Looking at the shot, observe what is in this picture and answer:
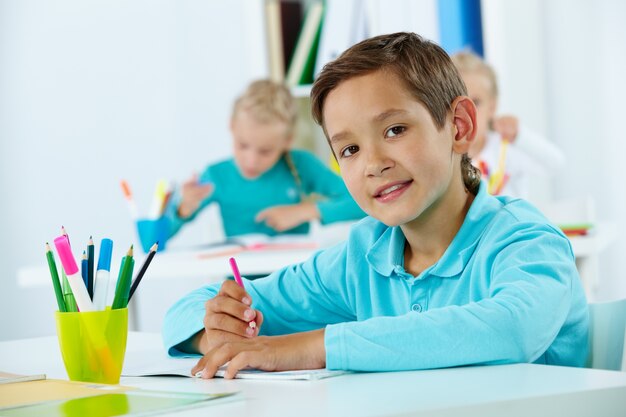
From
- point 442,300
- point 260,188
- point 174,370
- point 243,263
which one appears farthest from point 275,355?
point 260,188

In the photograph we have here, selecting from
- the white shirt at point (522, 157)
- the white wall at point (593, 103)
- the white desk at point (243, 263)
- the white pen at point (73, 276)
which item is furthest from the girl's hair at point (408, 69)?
the white wall at point (593, 103)

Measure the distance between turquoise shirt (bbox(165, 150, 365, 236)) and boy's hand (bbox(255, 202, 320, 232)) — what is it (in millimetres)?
310

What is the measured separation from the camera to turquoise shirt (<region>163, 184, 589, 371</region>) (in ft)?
2.77

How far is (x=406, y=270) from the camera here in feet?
3.93

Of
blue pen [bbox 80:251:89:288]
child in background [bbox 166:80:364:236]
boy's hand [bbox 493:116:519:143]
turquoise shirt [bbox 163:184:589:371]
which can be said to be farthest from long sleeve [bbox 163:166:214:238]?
blue pen [bbox 80:251:89:288]

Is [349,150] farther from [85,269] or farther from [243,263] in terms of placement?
[243,263]

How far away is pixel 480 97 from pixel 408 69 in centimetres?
201

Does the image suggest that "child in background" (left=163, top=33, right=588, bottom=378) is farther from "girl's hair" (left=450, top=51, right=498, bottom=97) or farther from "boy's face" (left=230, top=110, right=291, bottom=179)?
"girl's hair" (left=450, top=51, right=498, bottom=97)

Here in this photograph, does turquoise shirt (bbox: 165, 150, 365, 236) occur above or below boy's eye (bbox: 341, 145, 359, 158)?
below

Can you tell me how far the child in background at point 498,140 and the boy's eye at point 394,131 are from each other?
6.19 feet

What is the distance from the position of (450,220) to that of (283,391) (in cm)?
50

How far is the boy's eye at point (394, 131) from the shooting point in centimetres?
111

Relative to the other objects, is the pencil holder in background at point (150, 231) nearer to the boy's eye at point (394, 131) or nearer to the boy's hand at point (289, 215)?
the boy's hand at point (289, 215)

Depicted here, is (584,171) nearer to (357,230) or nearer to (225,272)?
(225,272)
